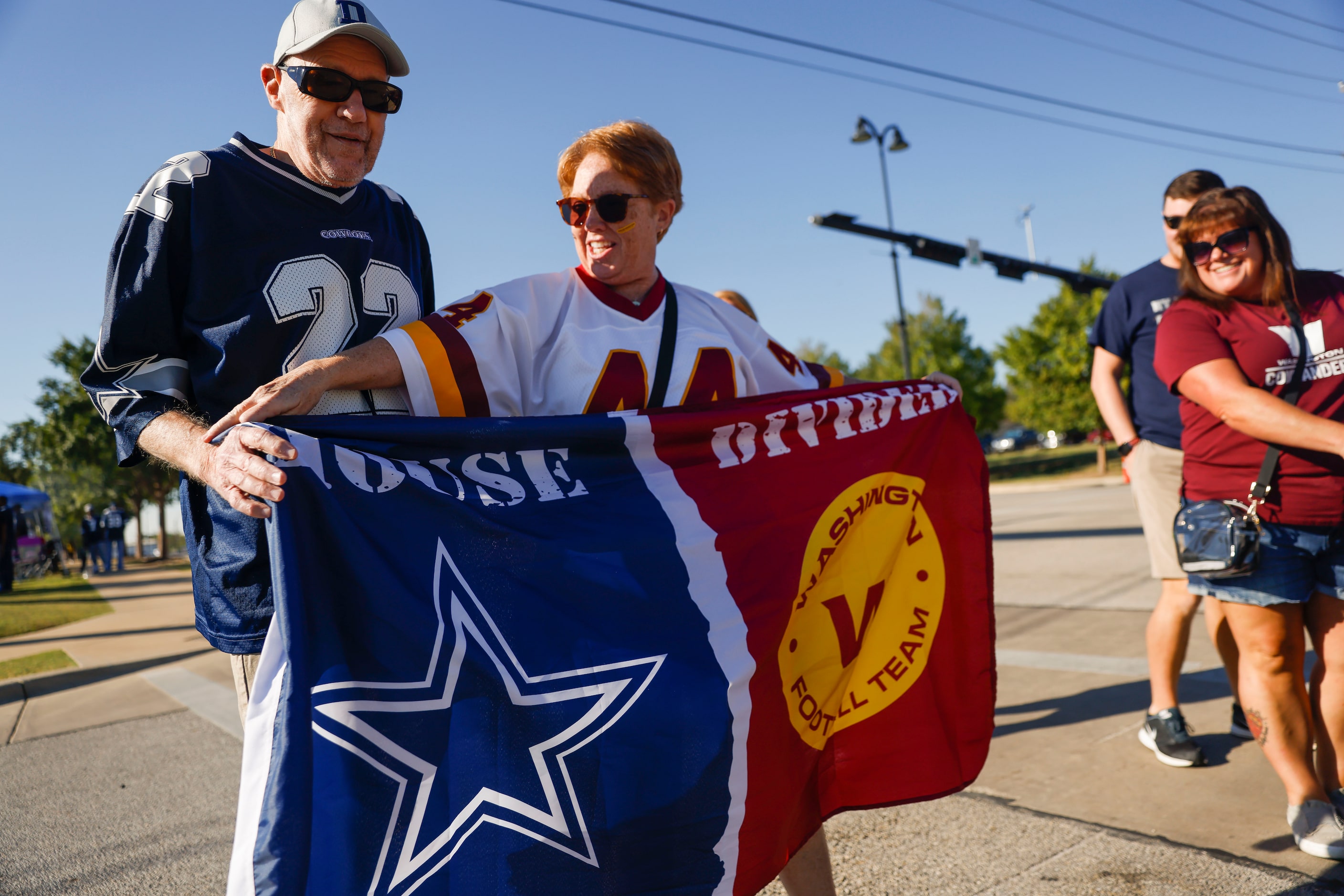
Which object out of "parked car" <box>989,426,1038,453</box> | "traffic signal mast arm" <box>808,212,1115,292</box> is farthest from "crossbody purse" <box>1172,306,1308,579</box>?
"parked car" <box>989,426,1038,453</box>

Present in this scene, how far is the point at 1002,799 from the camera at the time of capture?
327 centimetres

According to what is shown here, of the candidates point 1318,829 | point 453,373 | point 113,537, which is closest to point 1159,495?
point 1318,829

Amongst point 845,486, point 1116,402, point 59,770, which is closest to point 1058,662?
point 1116,402

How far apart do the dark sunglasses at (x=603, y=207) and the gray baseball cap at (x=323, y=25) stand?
556 mm

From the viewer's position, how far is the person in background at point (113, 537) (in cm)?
2430

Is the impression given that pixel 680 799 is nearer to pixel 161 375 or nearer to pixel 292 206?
pixel 161 375

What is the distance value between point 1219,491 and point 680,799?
7.14 feet

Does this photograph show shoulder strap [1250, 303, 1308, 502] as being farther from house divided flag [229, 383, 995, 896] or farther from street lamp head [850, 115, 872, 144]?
street lamp head [850, 115, 872, 144]

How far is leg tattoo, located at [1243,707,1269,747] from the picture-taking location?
277 cm

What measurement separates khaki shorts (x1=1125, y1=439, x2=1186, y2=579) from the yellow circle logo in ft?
5.39

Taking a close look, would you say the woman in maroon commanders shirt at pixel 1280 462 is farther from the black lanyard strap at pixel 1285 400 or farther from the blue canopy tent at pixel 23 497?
the blue canopy tent at pixel 23 497

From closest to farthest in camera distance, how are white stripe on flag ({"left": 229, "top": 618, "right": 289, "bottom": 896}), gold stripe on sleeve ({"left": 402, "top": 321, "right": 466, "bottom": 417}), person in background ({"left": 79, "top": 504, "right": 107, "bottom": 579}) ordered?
white stripe on flag ({"left": 229, "top": 618, "right": 289, "bottom": 896}) → gold stripe on sleeve ({"left": 402, "top": 321, "right": 466, "bottom": 417}) → person in background ({"left": 79, "top": 504, "right": 107, "bottom": 579})

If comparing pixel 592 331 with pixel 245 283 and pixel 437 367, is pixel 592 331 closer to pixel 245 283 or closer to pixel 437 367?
pixel 437 367

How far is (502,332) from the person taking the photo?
6.62ft
